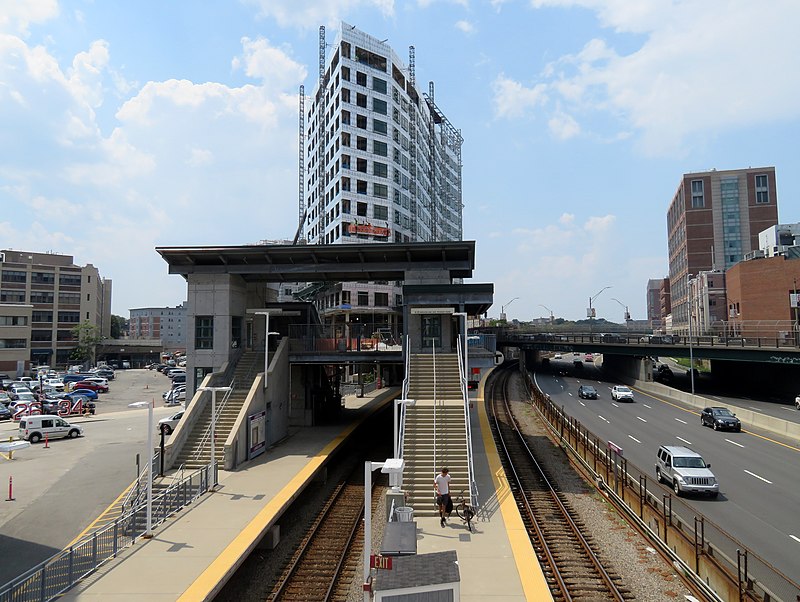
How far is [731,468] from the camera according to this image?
26016mm

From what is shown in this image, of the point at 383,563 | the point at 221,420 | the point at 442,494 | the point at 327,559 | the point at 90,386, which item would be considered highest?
the point at 221,420

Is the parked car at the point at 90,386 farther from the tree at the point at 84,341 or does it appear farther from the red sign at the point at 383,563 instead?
the red sign at the point at 383,563

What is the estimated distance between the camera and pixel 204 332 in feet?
102

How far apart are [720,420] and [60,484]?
133 feet

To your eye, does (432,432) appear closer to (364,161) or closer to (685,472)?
(685,472)

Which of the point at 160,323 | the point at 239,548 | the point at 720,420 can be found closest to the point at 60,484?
the point at 239,548

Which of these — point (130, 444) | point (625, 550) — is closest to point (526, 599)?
point (625, 550)

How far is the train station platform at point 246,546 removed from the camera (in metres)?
12.1

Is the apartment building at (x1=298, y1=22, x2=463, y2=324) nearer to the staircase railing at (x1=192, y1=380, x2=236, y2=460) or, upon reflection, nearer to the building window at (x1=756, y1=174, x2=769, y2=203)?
the staircase railing at (x1=192, y1=380, x2=236, y2=460)

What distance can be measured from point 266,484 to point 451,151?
116m

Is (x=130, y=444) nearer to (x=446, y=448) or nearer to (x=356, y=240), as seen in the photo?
(x=446, y=448)

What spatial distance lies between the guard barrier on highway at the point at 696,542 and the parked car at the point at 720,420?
1537cm

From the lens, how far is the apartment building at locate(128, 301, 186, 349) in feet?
621

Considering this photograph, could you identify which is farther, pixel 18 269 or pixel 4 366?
pixel 18 269
